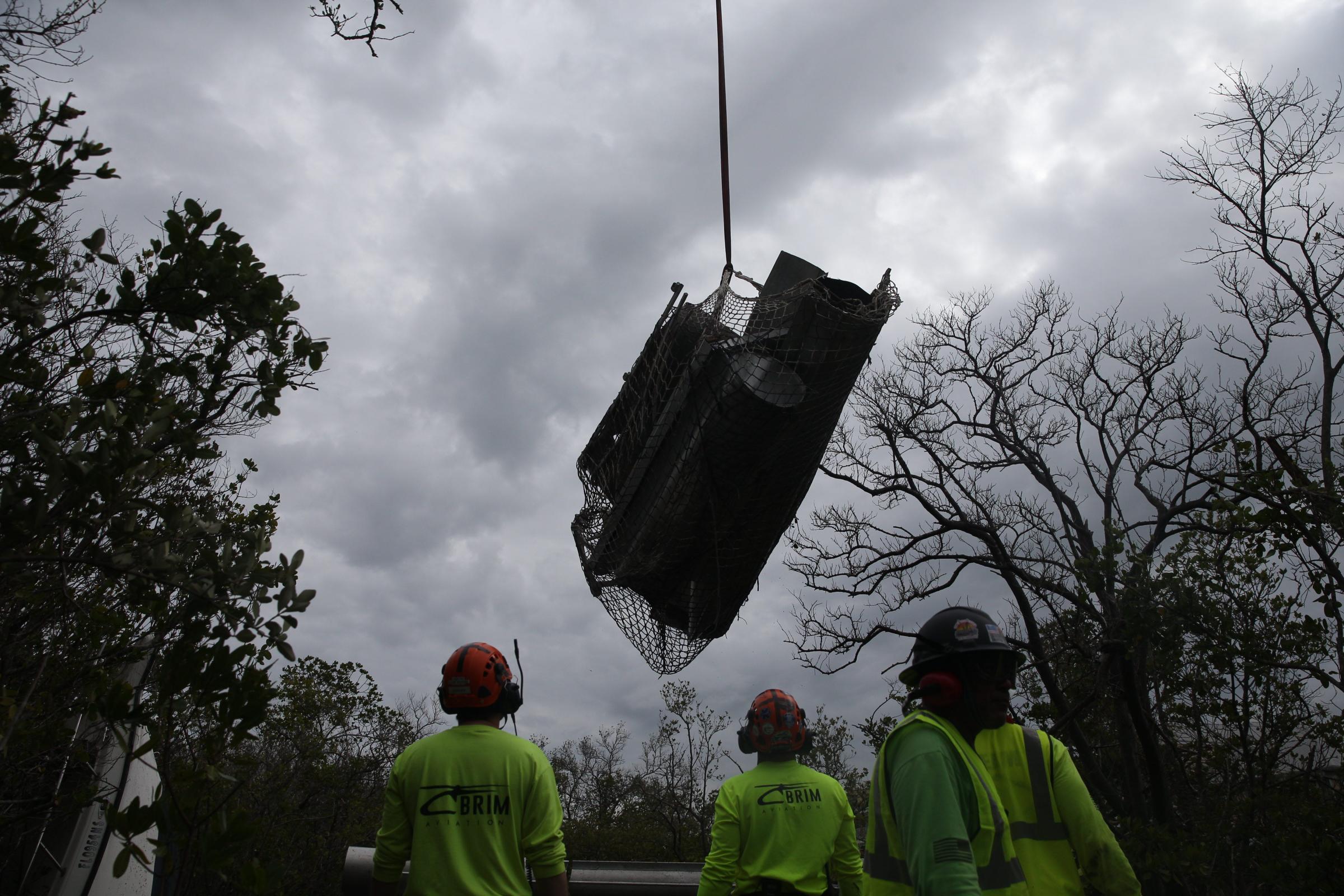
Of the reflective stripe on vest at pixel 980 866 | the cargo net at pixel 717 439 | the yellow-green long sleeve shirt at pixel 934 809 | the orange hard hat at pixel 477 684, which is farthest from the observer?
the cargo net at pixel 717 439

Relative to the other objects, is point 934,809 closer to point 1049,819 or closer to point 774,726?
point 1049,819

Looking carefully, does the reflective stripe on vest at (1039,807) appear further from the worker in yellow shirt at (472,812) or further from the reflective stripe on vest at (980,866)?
the worker in yellow shirt at (472,812)

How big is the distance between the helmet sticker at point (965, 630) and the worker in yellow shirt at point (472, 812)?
164cm

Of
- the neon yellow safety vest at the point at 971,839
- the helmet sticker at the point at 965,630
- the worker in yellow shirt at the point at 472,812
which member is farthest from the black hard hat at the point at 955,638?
the worker in yellow shirt at the point at 472,812

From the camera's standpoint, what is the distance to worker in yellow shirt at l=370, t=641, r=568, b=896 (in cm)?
329

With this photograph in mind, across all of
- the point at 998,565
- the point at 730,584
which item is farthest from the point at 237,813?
the point at 998,565

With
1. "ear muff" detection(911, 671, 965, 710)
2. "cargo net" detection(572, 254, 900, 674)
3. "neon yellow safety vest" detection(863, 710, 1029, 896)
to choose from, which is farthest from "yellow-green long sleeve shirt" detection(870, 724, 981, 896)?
"cargo net" detection(572, 254, 900, 674)

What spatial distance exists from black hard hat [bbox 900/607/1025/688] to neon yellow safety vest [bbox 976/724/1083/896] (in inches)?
9.1

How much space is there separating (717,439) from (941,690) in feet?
6.20

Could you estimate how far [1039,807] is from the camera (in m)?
2.53

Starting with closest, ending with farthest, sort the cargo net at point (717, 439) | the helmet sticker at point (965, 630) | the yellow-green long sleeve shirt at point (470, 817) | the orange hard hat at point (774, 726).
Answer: the helmet sticker at point (965, 630)
the yellow-green long sleeve shirt at point (470, 817)
the cargo net at point (717, 439)
the orange hard hat at point (774, 726)

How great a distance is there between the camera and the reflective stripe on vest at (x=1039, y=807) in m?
2.50

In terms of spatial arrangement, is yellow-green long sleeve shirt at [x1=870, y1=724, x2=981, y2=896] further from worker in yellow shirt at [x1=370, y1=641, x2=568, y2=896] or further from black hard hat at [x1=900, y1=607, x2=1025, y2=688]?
worker in yellow shirt at [x1=370, y1=641, x2=568, y2=896]

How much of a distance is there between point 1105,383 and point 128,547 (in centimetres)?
1560
